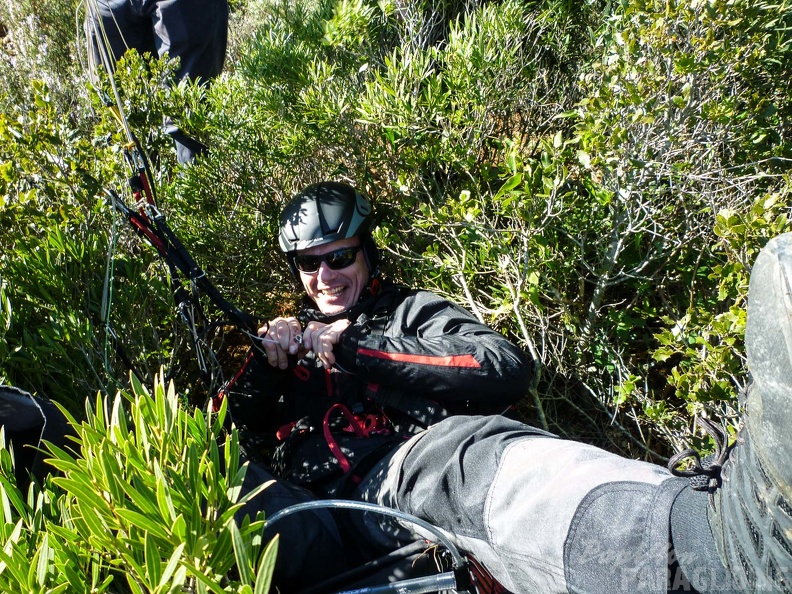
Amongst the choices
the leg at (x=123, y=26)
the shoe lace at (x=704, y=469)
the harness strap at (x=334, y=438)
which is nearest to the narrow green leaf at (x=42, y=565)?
the shoe lace at (x=704, y=469)

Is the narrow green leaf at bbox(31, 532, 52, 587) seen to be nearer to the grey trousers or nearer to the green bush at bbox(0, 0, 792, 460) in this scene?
the grey trousers

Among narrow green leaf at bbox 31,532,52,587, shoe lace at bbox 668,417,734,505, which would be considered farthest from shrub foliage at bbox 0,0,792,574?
narrow green leaf at bbox 31,532,52,587

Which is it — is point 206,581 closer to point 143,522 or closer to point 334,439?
point 143,522

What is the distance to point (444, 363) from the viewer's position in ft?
9.09

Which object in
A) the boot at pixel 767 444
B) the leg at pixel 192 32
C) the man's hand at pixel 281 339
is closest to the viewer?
the boot at pixel 767 444

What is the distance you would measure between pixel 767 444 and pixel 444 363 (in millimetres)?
1539

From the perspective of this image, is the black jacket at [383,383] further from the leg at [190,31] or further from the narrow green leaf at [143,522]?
the leg at [190,31]

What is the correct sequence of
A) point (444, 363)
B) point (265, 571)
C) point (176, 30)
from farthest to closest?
1. point (176, 30)
2. point (444, 363)
3. point (265, 571)

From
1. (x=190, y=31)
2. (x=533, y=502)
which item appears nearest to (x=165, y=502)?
→ (x=533, y=502)

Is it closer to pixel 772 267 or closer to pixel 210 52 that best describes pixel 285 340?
pixel 772 267

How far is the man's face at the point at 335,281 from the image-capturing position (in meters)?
3.33

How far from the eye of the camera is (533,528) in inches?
77.7

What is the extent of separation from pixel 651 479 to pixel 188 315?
6.81 feet

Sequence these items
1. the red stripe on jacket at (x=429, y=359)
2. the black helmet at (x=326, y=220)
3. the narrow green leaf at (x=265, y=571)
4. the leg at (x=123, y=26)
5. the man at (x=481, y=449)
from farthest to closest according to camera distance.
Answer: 1. the leg at (x=123, y=26)
2. the black helmet at (x=326, y=220)
3. the red stripe on jacket at (x=429, y=359)
4. the man at (x=481, y=449)
5. the narrow green leaf at (x=265, y=571)
